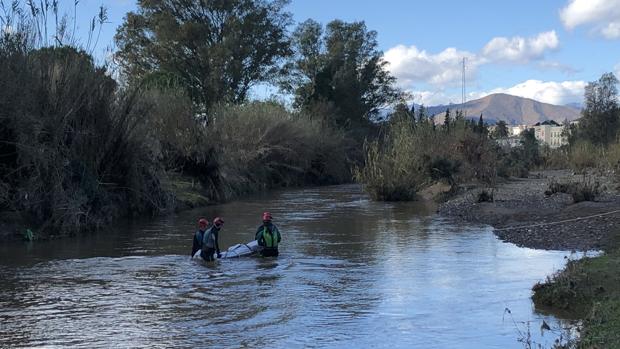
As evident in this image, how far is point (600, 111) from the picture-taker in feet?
257

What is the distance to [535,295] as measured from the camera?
444 inches

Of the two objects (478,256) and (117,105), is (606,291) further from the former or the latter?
(117,105)

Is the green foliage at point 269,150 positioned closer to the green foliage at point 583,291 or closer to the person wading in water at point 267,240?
the person wading in water at point 267,240

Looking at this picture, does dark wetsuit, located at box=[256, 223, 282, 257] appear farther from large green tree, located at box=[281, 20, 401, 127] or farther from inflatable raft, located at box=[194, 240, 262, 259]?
large green tree, located at box=[281, 20, 401, 127]

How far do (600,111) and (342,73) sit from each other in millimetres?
29966

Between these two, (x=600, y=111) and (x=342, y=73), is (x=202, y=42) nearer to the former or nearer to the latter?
(x=342, y=73)

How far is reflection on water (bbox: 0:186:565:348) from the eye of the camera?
9.54 meters

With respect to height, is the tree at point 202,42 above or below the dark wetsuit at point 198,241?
above

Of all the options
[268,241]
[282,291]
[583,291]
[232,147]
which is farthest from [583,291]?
[232,147]

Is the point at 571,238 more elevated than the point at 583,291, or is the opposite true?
the point at 571,238

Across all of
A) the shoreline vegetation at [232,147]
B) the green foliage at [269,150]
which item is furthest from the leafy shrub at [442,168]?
the green foliage at [269,150]

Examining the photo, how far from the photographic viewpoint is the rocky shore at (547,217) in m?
17.6

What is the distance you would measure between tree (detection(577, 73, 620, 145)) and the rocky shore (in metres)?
47.8

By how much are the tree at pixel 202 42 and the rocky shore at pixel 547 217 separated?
29322 millimetres
